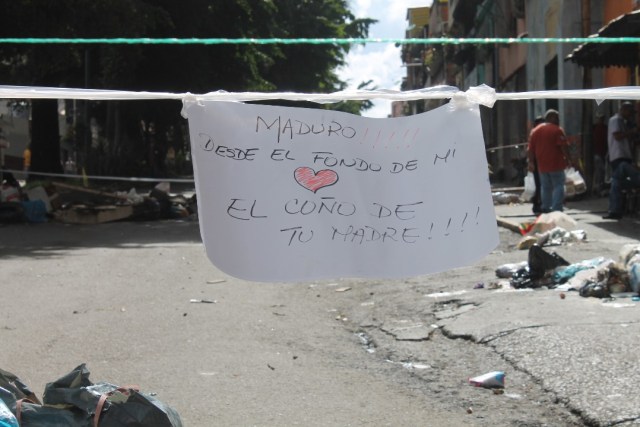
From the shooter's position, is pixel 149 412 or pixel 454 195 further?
pixel 454 195

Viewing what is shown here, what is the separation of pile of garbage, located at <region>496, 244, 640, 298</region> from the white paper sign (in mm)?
4478

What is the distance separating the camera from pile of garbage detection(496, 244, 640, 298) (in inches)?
334

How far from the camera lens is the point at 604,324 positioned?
23.4ft

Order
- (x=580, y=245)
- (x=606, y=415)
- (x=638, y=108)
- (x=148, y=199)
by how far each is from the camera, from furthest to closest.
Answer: (x=148, y=199)
(x=638, y=108)
(x=580, y=245)
(x=606, y=415)

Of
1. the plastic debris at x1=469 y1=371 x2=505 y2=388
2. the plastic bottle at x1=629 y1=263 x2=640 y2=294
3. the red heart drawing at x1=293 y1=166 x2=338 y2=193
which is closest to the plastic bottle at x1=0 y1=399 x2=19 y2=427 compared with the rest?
the red heart drawing at x1=293 y1=166 x2=338 y2=193

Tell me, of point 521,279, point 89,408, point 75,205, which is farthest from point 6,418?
point 75,205

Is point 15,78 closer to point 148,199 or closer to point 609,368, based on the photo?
point 148,199

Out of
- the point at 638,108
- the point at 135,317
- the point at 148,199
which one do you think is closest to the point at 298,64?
the point at 148,199

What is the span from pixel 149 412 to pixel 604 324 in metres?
4.16

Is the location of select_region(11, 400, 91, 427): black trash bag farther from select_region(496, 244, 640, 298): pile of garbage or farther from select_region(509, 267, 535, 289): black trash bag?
select_region(509, 267, 535, 289): black trash bag

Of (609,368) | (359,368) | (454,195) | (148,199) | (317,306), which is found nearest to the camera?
(454,195)

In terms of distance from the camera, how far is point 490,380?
608cm

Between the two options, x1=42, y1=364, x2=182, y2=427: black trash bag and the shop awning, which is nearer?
x1=42, y1=364, x2=182, y2=427: black trash bag

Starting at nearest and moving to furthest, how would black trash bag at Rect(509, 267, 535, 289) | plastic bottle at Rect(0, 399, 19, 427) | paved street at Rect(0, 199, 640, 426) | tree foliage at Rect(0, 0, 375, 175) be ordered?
plastic bottle at Rect(0, 399, 19, 427), paved street at Rect(0, 199, 640, 426), black trash bag at Rect(509, 267, 535, 289), tree foliage at Rect(0, 0, 375, 175)
